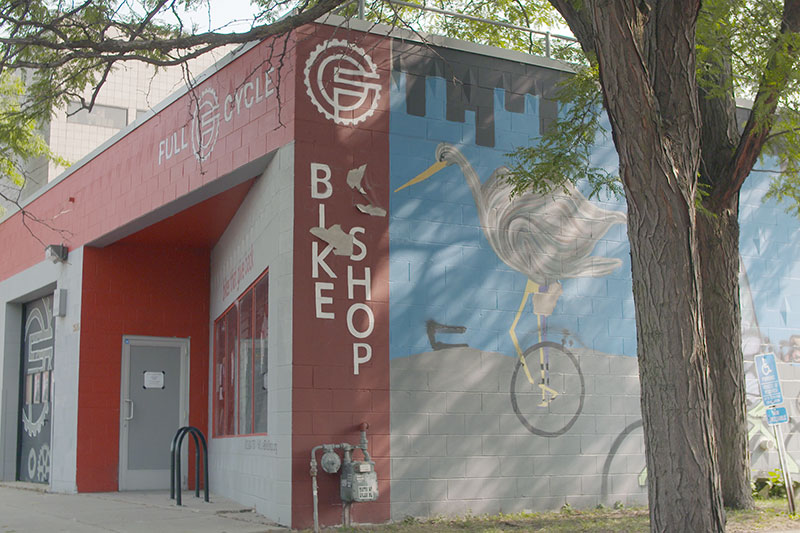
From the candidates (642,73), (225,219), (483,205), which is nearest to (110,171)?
(225,219)

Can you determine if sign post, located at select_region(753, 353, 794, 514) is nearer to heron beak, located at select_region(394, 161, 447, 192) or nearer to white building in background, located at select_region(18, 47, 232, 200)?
heron beak, located at select_region(394, 161, 447, 192)

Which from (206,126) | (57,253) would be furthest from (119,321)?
(206,126)

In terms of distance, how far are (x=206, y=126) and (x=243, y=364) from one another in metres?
3.12

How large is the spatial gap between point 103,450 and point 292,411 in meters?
5.91

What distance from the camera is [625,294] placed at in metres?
11.2

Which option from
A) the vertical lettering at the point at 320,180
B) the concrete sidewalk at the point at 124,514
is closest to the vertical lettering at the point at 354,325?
the vertical lettering at the point at 320,180

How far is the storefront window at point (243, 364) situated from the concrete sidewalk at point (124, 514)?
3.37 feet

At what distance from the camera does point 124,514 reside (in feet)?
33.6

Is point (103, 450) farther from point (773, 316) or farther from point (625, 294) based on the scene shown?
point (773, 316)

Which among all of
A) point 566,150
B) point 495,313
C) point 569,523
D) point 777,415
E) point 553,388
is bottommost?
point 569,523

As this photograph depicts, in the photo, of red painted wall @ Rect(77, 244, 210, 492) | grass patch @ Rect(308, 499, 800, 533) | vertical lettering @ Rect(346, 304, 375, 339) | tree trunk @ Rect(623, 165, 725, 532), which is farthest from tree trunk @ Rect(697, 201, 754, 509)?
red painted wall @ Rect(77, 244, 210, 492)

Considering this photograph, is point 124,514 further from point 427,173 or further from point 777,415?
point 777,415

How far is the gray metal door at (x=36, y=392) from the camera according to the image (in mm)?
15570

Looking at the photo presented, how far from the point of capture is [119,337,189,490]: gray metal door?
13.8m
